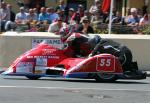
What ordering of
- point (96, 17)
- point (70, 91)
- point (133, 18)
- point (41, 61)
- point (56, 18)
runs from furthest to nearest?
point (133, 18), point (96, 17), point (56, 18), point (41, 61), point (70, 91)

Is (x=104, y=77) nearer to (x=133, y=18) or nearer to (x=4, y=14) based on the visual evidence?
(x=133, y=18)

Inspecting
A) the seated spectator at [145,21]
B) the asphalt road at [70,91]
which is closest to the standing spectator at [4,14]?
the seated spectator at [145,21]

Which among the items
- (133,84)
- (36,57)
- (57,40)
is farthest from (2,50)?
(133,84)

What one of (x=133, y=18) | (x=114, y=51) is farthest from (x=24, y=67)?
(x=133, y=18)

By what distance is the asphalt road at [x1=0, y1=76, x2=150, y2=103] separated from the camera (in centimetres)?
1255

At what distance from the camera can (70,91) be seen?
553 inches

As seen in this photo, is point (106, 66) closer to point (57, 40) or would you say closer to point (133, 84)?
point (133, 84)

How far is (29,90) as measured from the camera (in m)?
14.0

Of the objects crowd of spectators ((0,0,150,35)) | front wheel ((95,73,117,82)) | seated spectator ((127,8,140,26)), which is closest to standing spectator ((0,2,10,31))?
crowd of spectators ((0,0,150,35))

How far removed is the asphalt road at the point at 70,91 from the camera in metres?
12.6

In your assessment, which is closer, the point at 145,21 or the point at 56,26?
the point at 56,26

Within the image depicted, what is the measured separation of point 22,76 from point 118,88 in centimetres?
394

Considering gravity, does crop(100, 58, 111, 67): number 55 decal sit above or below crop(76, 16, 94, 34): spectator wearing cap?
below

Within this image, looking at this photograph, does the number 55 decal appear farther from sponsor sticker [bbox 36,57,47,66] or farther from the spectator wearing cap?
the spectator wearing cap
